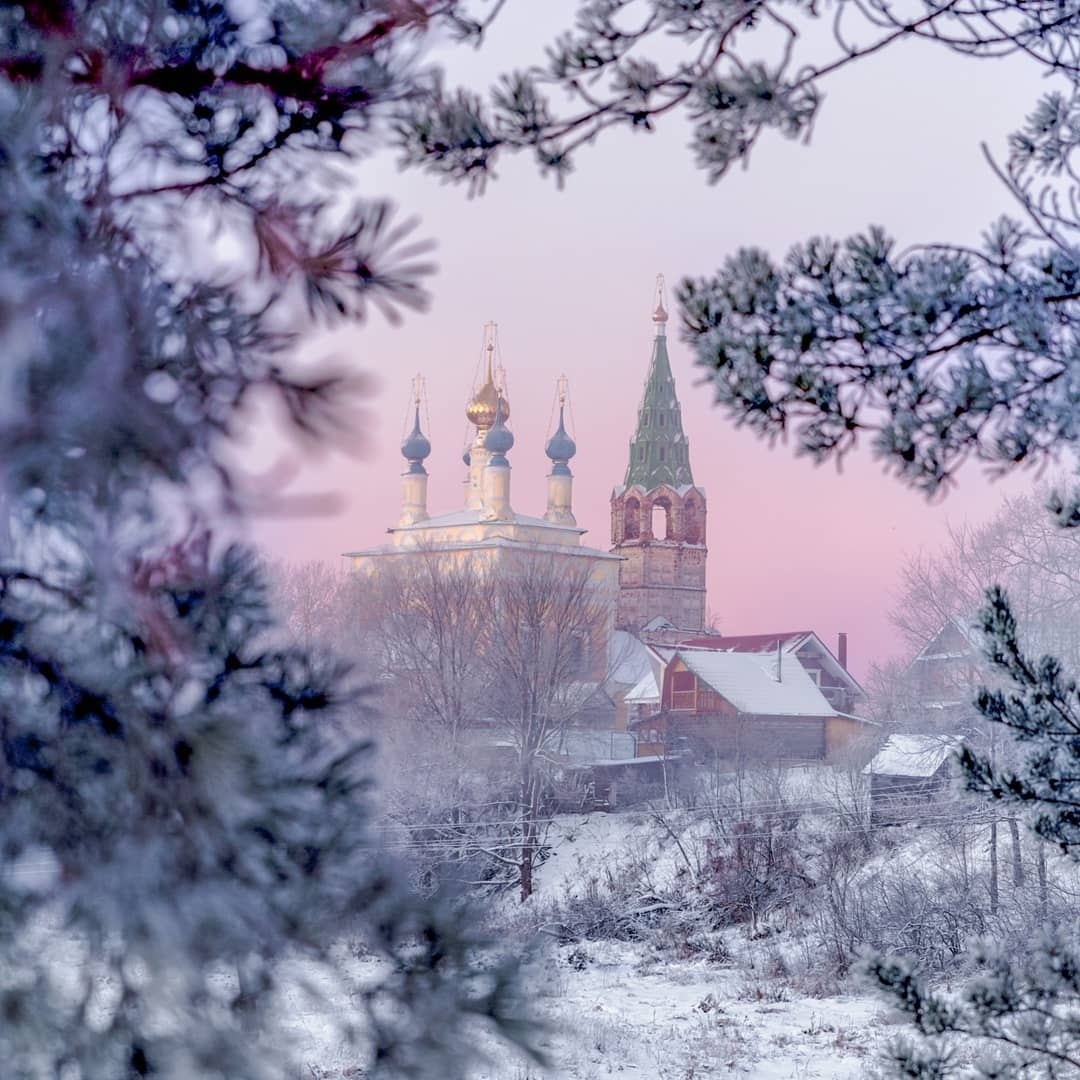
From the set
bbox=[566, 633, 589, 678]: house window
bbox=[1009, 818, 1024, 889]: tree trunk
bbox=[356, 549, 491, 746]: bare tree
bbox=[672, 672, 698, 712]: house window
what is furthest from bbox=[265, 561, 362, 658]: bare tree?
bbox=[672, 672, 698, 712]: house window

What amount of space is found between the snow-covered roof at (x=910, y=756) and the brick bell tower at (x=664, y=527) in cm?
2284

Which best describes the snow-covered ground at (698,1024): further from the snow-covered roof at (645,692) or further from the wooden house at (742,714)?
the snow-covered roof at (645,692)

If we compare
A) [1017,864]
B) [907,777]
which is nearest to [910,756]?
[907,777]

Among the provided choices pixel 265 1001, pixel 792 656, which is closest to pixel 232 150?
pixel 265 1001

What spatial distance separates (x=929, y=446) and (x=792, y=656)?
21957mm

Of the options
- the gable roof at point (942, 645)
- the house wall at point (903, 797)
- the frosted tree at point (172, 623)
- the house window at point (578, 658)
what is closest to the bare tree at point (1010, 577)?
the gable roof at point (942, 645)

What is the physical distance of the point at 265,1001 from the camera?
2.03m

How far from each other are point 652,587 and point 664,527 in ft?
8.09

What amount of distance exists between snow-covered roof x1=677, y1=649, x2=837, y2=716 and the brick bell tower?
15472 millimetres

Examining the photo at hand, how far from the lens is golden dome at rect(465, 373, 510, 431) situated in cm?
377

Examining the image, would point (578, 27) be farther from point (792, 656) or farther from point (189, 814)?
point (792, 656)

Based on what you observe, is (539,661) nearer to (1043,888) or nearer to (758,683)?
(1043,888)

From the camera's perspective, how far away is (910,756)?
16.3 metres

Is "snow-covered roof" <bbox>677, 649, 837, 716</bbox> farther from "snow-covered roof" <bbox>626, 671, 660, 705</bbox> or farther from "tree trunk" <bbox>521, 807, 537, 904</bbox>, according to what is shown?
"tree trunk" <bbox>521, 807, 537, 904</bbox>
